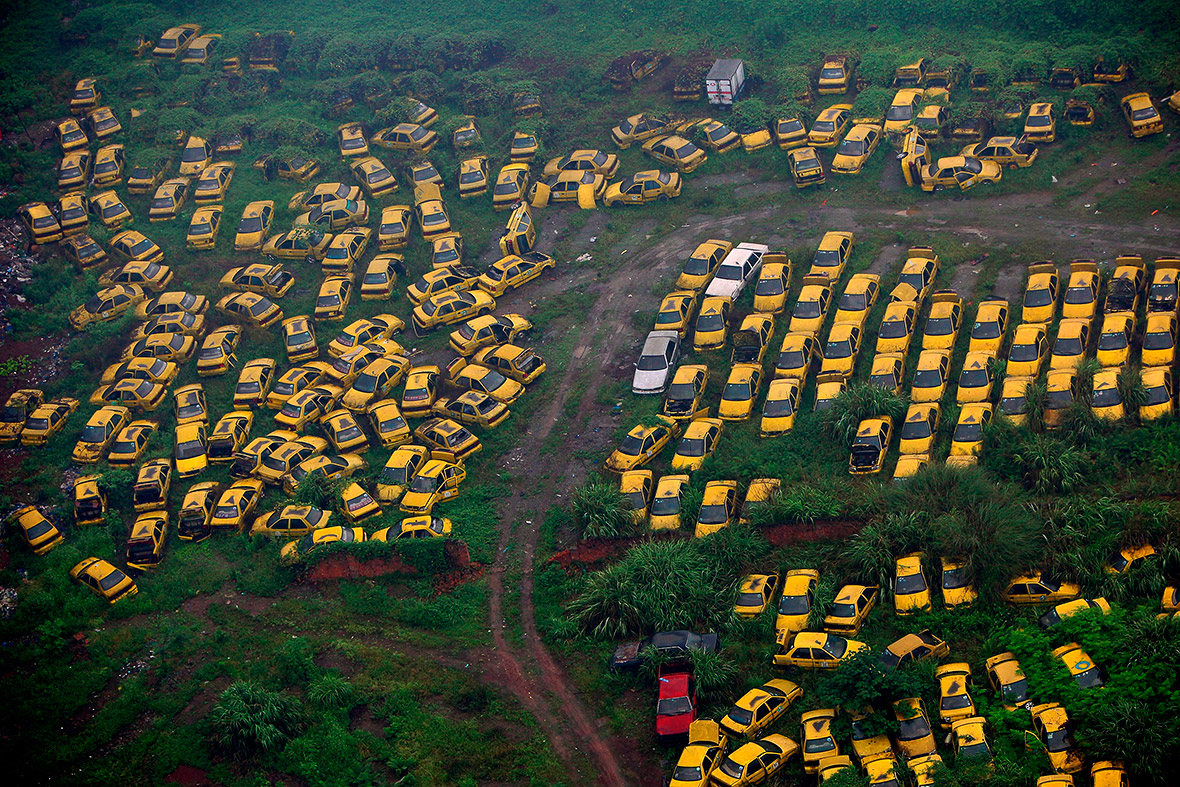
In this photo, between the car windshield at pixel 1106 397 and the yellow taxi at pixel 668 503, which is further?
the yellow taxi at pixel 668 503

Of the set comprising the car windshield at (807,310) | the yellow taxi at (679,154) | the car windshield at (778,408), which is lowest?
the car windshield at (778,408)

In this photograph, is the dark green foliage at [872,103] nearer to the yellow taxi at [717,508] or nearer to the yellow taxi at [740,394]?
the yellow taxi at [740,394]

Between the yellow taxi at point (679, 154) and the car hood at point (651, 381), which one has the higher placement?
the yellow taxi at point (679, 154)

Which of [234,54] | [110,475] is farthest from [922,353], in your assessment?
[234,54]

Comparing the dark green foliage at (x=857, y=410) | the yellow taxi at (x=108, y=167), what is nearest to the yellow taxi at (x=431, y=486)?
the dark green foliage at (x=857, y=410)

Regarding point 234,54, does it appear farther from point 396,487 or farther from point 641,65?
point 396,487

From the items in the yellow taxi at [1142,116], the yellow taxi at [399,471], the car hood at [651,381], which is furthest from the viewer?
the yellow taxi at [1142,116]
